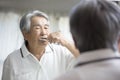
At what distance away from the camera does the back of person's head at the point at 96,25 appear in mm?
855

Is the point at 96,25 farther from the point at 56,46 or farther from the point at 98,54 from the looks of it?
the point at 56,46

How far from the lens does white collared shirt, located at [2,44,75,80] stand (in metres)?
2.14

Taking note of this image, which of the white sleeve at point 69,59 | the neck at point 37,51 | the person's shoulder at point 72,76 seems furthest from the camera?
the neck at point 37,51

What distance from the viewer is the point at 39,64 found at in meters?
2.17

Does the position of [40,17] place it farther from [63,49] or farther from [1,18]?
[1,18]

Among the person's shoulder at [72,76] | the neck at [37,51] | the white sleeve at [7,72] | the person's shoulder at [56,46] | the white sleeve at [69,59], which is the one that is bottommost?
the white sleeve at [7,72]

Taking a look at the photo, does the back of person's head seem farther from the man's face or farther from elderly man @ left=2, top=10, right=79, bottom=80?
the man's face

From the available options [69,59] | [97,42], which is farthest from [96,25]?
[69,59]

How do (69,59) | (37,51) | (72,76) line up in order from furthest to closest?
(37,51) → (69,59) → (72,76)

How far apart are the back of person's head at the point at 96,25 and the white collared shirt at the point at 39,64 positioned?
123cm

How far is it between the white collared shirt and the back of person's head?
4.05 ft

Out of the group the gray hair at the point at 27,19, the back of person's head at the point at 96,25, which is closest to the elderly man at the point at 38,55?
the gray hair at the point at 27,19

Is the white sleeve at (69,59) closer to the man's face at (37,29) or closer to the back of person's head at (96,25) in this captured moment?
the man's face at (37,29)

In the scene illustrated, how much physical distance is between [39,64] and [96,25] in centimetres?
Result: 137
